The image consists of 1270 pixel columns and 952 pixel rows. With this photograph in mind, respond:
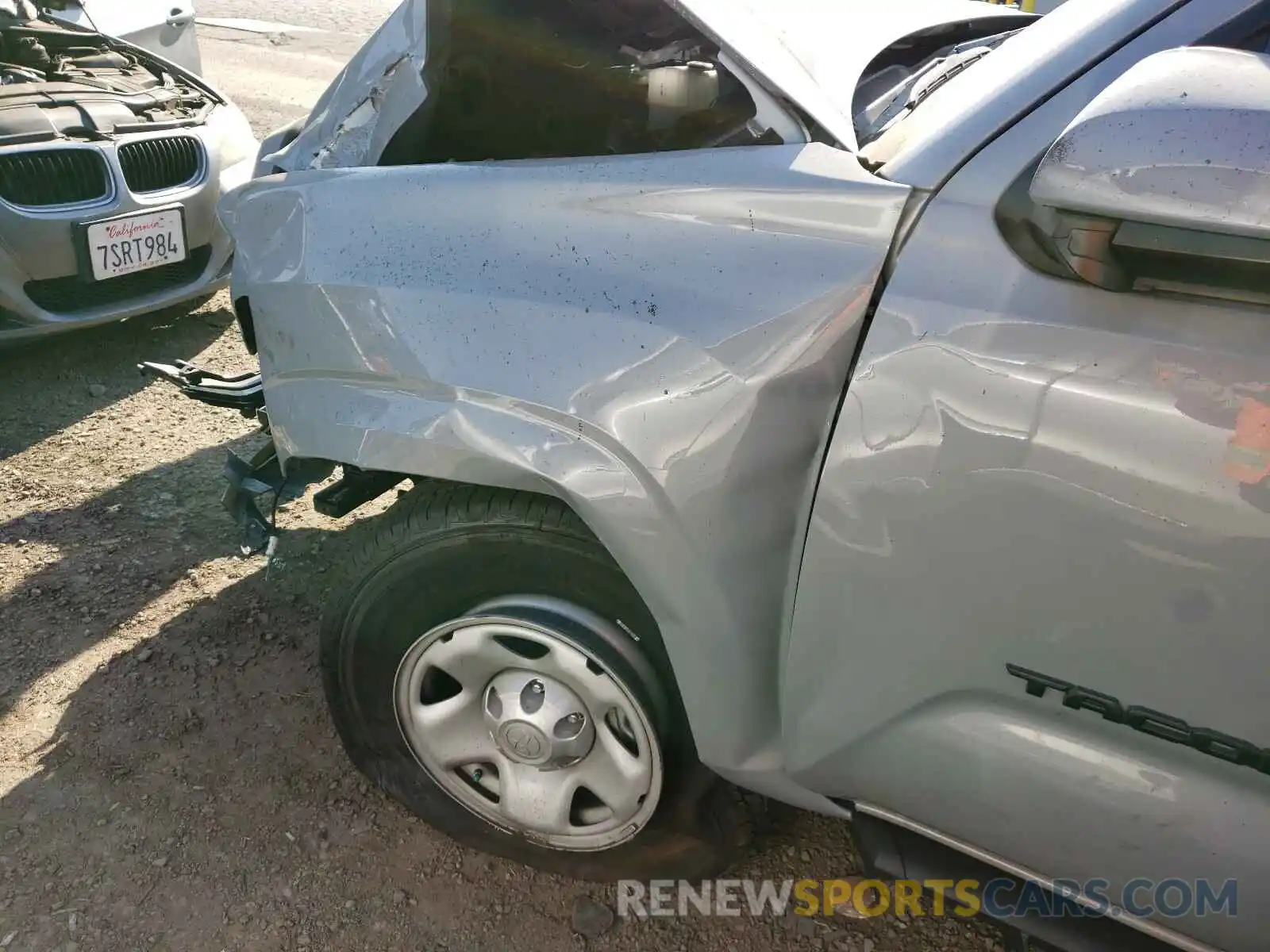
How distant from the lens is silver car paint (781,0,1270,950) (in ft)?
3.64

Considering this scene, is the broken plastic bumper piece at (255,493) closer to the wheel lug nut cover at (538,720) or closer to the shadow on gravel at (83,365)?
the wheel lug nut cover at (538,720)

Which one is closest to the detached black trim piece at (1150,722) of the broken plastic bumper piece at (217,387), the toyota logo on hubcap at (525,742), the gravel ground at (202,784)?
the gravel ground at (202,784)

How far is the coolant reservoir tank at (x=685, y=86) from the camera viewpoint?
1696 mm

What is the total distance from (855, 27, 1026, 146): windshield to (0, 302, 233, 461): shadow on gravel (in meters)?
3.08

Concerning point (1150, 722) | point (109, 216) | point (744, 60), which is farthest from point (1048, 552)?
point (109, 216)


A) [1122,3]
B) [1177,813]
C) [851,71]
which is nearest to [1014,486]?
[1177,813]

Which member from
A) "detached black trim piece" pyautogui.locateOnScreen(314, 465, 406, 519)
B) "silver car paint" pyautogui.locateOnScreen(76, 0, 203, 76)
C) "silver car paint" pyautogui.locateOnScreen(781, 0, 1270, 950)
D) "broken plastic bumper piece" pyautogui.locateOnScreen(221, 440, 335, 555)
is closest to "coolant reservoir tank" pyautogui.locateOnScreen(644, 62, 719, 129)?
"silver car paint" pyautogui.locateOnScreen(781, 0, 1270, 950)

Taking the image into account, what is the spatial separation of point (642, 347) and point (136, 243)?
2.99m

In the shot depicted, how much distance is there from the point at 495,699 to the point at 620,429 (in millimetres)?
657

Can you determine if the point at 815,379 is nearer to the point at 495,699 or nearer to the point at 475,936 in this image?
the point at 495,699

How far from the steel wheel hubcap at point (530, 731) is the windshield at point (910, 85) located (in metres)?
1.02

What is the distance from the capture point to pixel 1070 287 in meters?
1.16

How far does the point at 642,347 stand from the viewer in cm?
141

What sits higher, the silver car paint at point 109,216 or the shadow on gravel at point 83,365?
the silver car paint at point 109,216
